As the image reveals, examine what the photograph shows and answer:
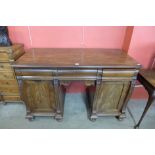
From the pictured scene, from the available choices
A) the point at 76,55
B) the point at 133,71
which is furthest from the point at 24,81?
the point at 133,71

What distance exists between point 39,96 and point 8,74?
20.0 inches

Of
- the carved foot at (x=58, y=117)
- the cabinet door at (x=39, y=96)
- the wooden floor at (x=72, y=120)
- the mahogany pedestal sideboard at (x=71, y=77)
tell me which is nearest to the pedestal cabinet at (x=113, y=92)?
the mahogany pedestal sideboard at (x=71, y=77)

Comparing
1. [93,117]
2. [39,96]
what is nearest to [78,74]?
[39,96]

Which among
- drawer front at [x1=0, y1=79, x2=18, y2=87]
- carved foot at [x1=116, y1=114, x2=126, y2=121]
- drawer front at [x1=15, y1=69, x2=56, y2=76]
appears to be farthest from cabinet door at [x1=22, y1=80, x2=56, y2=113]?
carved foot at [x1=116, y1=114, x2=126, y2=121]

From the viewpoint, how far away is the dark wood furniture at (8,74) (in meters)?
1.31

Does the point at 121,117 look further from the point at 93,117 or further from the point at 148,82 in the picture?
the point at 148,82

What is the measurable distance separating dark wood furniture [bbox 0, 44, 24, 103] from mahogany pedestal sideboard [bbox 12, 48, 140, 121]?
0.16 m

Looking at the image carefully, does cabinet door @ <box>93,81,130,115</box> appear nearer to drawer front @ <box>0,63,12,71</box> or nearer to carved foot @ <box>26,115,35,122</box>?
carved foot @ <box>26,115,35,122</box>

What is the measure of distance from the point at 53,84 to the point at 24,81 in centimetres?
29

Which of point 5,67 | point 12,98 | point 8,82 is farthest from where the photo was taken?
point 12,98

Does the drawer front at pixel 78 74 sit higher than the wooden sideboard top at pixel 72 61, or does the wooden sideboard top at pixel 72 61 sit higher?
the wooden sideboard top at pixel 72 61

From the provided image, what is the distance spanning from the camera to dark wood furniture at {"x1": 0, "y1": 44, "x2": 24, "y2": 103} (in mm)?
1312

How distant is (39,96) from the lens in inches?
53.1

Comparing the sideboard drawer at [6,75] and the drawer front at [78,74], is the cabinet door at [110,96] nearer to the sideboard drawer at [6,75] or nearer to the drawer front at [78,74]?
the drawer front at [78,74]
